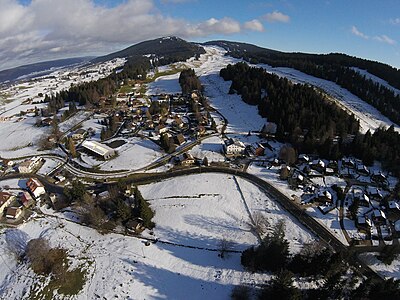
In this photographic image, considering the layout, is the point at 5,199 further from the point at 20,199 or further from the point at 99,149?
the point at 99,149

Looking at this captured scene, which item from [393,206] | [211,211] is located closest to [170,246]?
[211,211]

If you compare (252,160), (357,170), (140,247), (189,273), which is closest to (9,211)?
(140,247)

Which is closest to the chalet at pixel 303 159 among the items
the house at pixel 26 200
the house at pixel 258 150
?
the house at pixel 258 150

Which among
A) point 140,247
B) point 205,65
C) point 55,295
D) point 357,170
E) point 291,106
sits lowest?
point 55,295

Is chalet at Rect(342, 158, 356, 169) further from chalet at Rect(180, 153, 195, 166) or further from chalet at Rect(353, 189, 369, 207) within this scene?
chalet at Rect(180, 153, 195, 166)

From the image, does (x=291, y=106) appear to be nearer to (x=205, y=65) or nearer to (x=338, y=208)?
(x=338, y=208)

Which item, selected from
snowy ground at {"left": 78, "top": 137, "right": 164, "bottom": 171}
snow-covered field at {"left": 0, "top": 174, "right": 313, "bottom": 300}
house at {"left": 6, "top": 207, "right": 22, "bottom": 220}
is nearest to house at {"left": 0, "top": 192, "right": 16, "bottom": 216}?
house at {"left": 6, "top": 207, "right": 22, "bottom": 220}

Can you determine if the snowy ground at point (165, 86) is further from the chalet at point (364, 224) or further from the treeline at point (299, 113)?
the chalet at point (364, 224)
